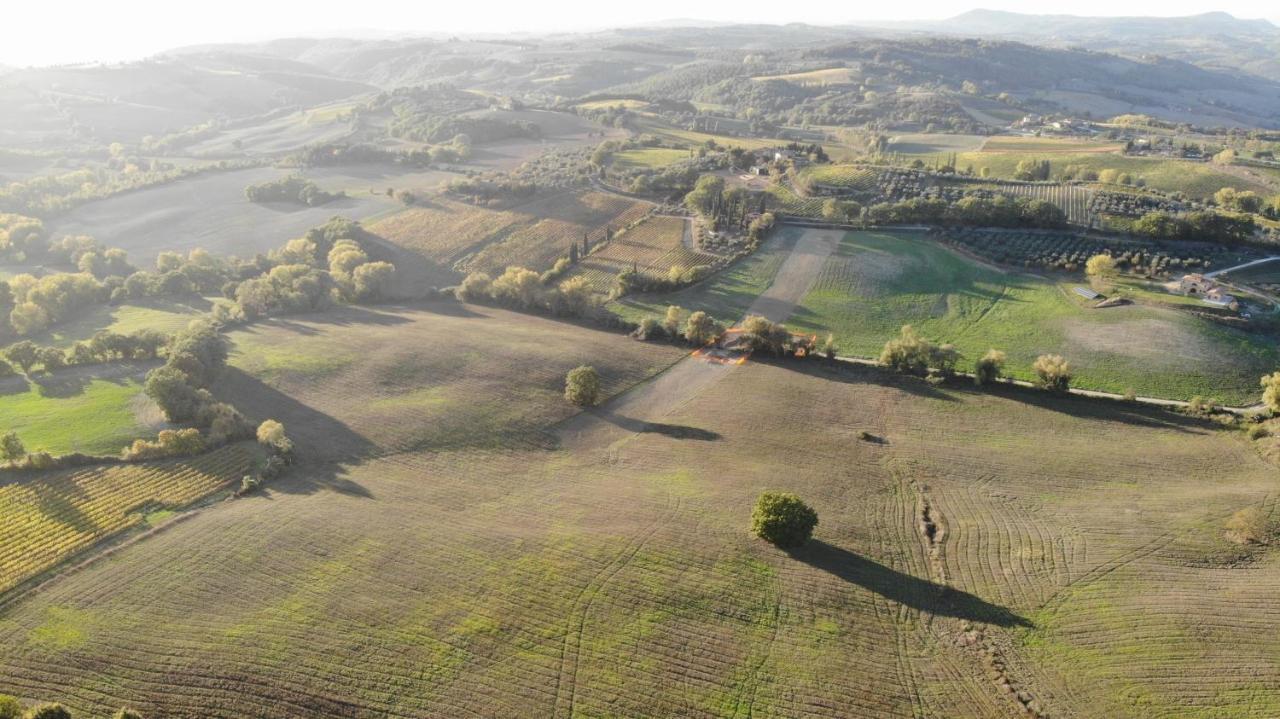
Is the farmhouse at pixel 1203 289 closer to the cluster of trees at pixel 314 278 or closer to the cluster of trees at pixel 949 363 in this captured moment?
the cluster of trees at pixel 949 363

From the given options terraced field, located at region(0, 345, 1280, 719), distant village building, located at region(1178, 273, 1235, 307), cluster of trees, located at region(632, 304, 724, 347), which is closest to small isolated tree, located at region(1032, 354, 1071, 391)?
terraced field, located at region(0, 345, 1280, 719)

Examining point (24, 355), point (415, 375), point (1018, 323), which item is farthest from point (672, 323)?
point (24, 355)

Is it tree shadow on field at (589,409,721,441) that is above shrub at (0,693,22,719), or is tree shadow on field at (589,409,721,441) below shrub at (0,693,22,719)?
below

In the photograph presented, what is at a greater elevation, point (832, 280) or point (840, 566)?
point (832, 280)

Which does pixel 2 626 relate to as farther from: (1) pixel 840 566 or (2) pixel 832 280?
(2) pixel 832 280

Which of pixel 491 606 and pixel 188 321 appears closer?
pixel 491 606

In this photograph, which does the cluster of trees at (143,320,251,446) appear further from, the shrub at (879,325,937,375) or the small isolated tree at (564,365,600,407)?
the shrub at (879,325,937,375)

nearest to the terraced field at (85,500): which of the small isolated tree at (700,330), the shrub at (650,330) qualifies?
the shrub at (650,330)

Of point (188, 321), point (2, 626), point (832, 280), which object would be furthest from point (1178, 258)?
point (188, 321)
